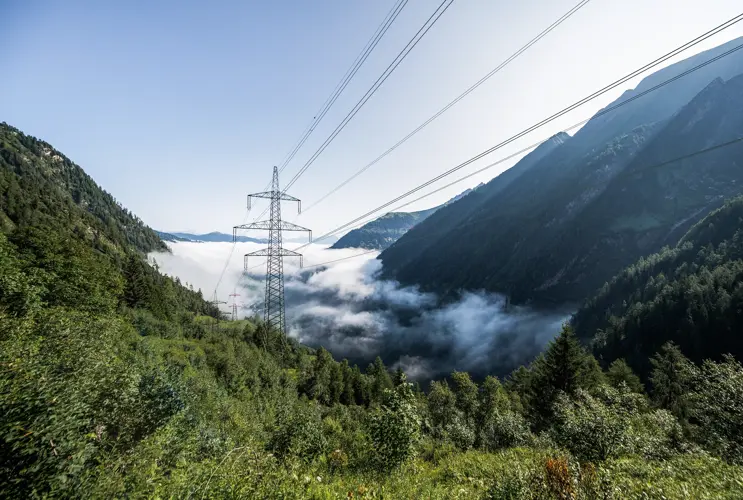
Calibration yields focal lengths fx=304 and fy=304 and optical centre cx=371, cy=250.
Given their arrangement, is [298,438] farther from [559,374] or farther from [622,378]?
[622,378]

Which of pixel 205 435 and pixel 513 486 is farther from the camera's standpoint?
pixel 205 435

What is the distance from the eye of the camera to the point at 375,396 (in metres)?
128

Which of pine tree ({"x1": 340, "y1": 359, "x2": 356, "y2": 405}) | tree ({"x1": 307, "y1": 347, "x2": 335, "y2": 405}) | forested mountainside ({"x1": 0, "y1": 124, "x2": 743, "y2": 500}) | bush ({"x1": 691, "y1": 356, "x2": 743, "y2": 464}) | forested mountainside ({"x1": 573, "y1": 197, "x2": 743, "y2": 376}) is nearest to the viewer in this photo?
forested mountainside ({"x1": 0, "y1": 124, "x2": 743, "y2": 500})

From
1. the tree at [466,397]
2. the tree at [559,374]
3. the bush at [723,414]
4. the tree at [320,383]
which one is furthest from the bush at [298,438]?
the tree at [320,383]

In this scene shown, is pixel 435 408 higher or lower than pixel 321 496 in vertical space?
lower

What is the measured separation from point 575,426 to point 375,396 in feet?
393

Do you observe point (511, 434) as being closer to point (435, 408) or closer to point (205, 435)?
point (205, 435)

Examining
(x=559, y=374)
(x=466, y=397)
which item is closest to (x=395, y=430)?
(x=559, y=374)

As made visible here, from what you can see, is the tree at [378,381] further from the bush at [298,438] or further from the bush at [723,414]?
the bush at [723,414]

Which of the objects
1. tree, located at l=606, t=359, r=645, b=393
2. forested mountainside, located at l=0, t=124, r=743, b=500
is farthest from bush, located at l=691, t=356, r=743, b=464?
tree, located at l=606, t=359, r=645, b=393

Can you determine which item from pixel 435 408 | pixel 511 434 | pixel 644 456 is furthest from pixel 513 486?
pixel 435 408

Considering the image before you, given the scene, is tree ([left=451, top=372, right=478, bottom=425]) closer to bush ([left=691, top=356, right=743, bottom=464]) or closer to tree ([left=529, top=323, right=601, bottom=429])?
tree ([left=529, top=323, right=601, bottom=429])

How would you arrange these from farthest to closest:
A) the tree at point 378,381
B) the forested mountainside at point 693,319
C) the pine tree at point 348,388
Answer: the forested mountainside at point 693,319 < the tree at point 378,381 < the pine tree at point 348,388

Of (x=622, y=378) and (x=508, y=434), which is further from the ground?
(x=508, y=434)
